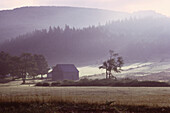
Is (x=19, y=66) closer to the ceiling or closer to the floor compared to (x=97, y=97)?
closer to the ceiling

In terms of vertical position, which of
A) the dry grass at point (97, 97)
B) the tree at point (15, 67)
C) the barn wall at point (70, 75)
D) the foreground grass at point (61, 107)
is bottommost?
the foreground grass at point (61, 107)

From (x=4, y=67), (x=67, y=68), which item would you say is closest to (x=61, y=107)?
(x=4, y=67)

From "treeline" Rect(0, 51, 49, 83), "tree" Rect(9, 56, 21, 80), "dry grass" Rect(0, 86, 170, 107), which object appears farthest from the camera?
"treeline" Rect(0, 51, 49, 83)

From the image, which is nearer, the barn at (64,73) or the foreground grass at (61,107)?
the foreground grass at (61,107)

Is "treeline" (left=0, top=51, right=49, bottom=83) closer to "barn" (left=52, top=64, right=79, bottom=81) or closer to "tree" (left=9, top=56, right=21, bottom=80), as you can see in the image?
"tree" (left=9, top=56, right=21, bottom=80)

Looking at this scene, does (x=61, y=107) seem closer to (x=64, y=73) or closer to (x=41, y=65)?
(x=64, y=73)

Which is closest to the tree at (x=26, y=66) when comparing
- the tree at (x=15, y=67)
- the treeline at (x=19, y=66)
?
the treeline at (x=19, y=66)

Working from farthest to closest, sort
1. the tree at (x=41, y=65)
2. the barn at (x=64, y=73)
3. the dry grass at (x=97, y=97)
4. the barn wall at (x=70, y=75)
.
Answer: the tree at (x=41, y=65)
the barn at (x=64, y=73)
the barn wall at (x=70, y=75)
the dry grass at (x=97, y=97)

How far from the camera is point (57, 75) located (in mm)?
110688

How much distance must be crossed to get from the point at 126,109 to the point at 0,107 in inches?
429

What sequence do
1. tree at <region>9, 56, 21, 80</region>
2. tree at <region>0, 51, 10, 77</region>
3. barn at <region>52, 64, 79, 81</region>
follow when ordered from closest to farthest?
tree at <region>9, 56, 21, 80</region>, tree at <region>0, 51, 10, 77</region>, barn at <region>52, 64, 79, 81</region>

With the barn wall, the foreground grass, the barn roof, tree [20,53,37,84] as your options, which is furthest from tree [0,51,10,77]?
the foreground grass

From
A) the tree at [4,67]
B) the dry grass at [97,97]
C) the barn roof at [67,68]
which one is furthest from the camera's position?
the barn roof at [67,68]

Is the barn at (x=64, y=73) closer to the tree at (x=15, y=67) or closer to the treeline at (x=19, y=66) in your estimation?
the treeline at (x=19, y=66)
